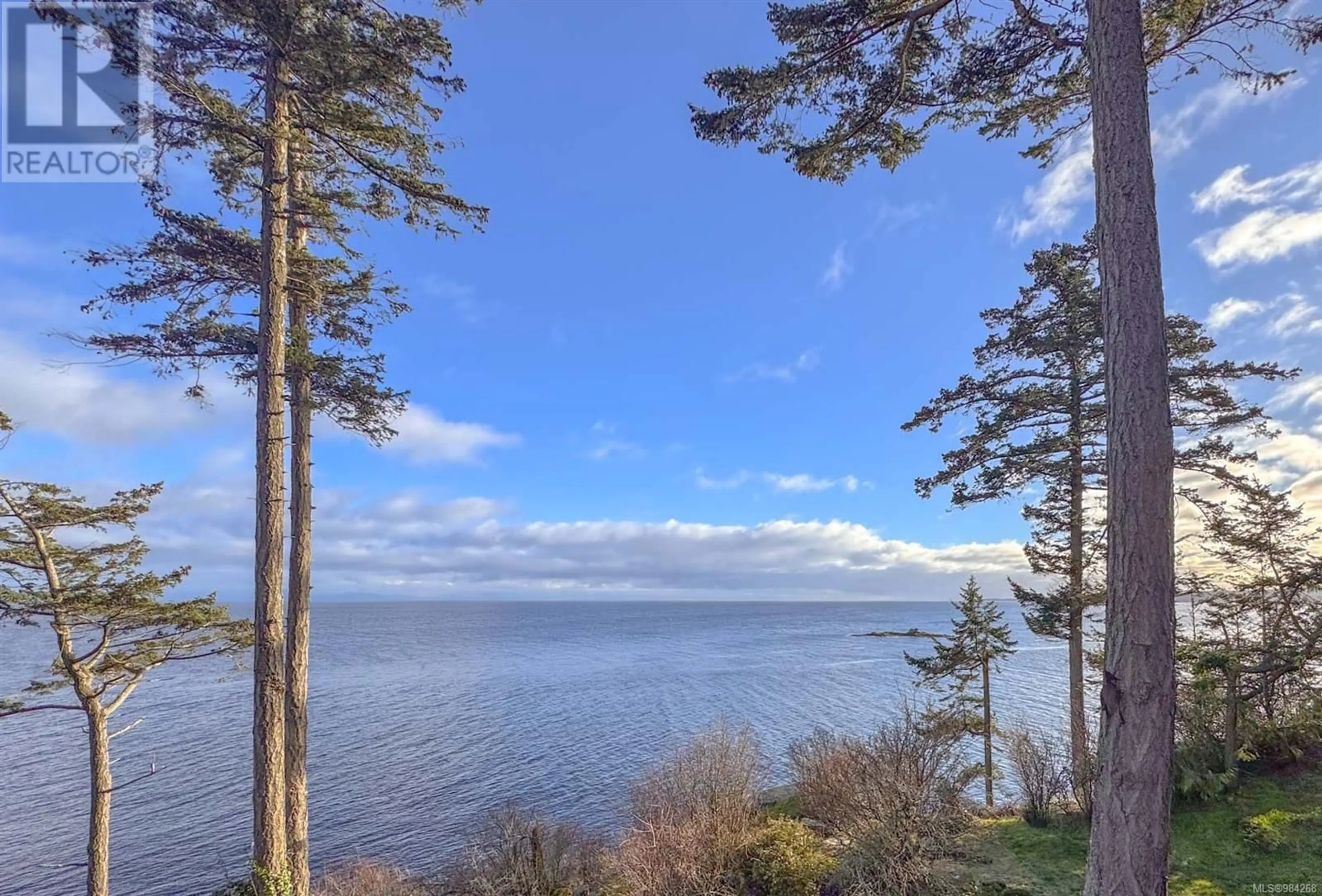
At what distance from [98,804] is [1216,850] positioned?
15.9 metres

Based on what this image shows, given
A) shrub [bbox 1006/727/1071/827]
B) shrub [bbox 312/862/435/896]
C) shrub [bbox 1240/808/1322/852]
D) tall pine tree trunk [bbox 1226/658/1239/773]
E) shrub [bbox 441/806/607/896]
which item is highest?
tall pine tree trunk [bbox 1226/658/1239/773]

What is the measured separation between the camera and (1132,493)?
3975 millimetres

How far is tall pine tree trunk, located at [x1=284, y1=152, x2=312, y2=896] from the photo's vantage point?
804cm

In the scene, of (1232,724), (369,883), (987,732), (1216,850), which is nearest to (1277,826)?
(1216,850)

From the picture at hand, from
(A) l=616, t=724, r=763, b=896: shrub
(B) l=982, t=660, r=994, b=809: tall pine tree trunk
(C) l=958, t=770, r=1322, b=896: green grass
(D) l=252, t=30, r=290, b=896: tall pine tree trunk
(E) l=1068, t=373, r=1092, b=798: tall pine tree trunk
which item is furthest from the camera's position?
(B) l=982, t=660, r=994, b=809: tall pine tree trunk

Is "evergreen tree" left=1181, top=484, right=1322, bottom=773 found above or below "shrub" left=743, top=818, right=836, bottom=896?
above

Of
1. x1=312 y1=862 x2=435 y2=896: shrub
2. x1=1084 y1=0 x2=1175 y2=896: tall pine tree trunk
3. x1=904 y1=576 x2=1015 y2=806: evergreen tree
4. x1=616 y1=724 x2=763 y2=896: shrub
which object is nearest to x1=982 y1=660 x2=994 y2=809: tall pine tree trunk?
x1=904 y1=576 x2=1015 y2=806: evergreen tree

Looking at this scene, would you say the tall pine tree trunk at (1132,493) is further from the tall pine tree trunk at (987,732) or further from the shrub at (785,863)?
the tall pine tree trunk at (987,732)

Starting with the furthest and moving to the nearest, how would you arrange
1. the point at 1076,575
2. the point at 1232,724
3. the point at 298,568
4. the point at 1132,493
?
the point at 1076,575
the point at 298,568
the point at 1232,724
the point at 1132,493

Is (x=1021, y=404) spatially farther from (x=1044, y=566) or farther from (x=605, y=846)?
(x=605, y=846)

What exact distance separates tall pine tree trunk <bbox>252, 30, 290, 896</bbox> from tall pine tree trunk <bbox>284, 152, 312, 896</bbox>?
35 cm

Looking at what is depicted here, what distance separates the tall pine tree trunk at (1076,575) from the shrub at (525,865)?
855cm

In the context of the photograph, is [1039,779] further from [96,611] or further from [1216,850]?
[96,611]

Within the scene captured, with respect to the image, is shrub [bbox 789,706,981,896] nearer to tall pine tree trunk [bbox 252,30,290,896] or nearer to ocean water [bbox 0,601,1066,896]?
tall pine tree trunk [bbox 252,30,290,896]
